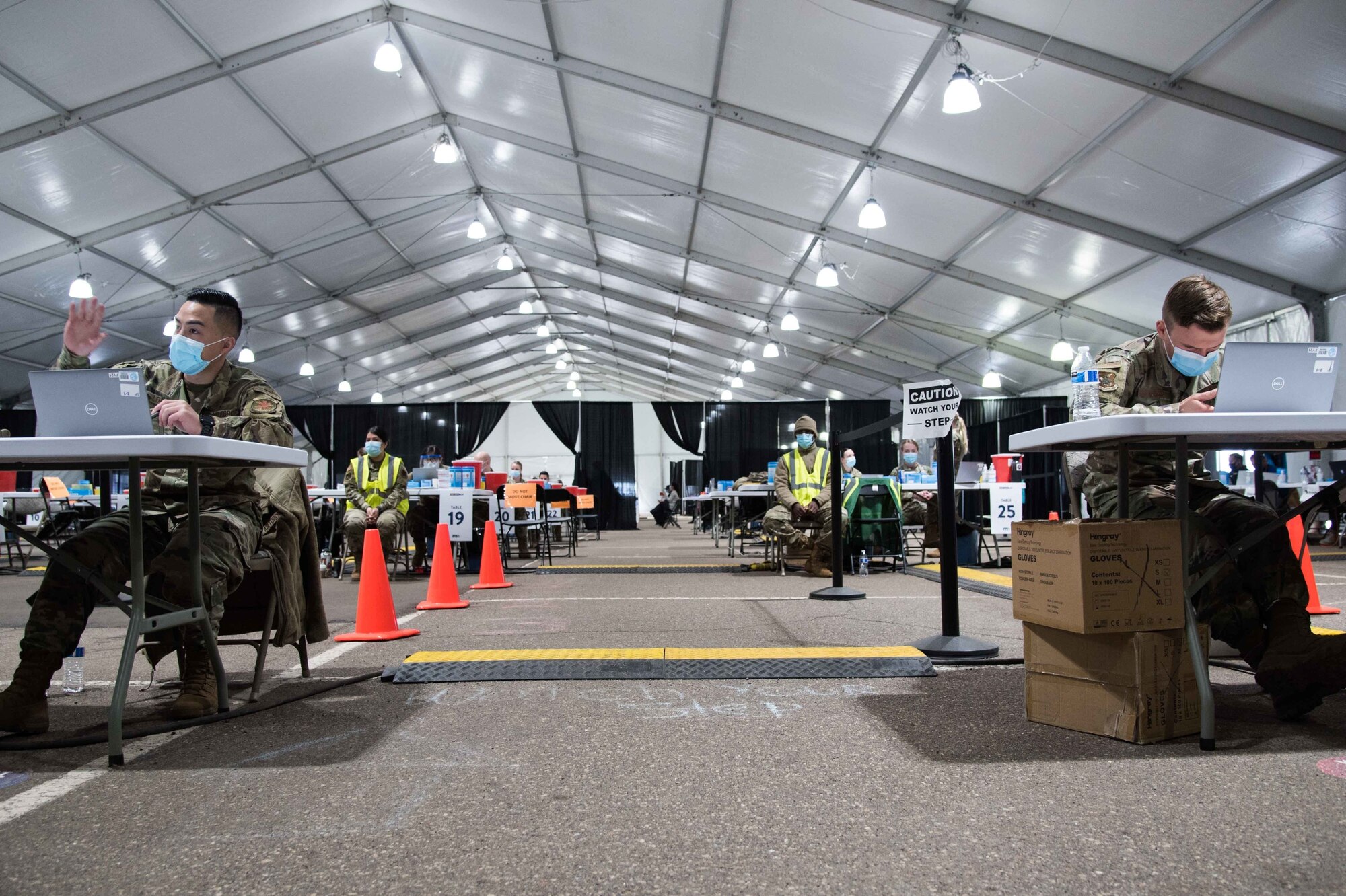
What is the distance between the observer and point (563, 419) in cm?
2272

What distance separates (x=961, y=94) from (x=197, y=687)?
6.13 metres

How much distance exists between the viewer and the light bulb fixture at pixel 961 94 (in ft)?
20.2

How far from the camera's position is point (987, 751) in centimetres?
196

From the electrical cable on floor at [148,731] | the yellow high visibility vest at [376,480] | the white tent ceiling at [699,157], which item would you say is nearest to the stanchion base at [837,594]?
the electrical cable on floor at [148,731]

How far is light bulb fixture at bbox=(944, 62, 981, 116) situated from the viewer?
6.15 m

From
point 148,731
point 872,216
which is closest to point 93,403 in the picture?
point 148,731

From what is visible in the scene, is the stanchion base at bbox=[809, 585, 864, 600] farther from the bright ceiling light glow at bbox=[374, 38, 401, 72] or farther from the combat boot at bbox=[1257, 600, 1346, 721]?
the bright ceiling light glow at bbox=[374, 38, 401, 72]

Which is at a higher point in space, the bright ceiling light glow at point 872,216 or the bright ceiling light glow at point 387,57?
the bright ceiling light glow at point 387,57

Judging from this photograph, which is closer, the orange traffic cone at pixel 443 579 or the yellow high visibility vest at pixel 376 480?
the orange traffic cone at pixel 443 579

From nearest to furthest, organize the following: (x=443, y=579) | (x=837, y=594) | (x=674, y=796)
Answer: (x=674, y=796), (x=837, y=594), (x=443, y=579)

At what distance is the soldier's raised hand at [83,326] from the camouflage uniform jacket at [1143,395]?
119 inches

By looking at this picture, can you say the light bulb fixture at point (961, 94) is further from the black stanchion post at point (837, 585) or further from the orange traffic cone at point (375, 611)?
the orange traffic cone at point (375, 611)

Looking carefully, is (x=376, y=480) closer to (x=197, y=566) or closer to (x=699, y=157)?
(x=197, y=566)

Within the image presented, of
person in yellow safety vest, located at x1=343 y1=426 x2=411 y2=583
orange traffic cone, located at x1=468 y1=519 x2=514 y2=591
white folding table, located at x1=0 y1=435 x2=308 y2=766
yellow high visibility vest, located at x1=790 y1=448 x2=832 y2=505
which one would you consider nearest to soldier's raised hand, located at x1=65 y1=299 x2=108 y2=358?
white folding table, located at x1=0 y1=435 x2=308 y2=766
